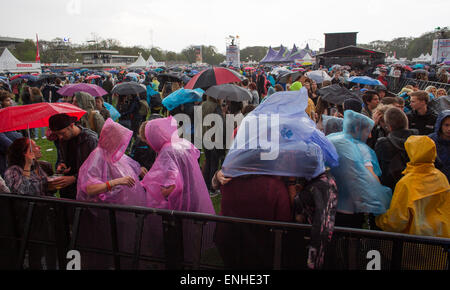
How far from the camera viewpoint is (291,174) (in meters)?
1.98

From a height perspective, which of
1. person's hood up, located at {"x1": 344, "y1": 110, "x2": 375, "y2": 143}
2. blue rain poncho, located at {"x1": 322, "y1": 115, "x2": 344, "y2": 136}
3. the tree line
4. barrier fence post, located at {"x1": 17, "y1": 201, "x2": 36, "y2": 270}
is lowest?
barrier fence post, located at {"x1": 17, "y1": 201, "x2": 36, "y2": 270}

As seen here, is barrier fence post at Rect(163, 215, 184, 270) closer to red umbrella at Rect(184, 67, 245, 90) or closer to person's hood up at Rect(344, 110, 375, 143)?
person's hood up at Rect(344, 110, 375, 143)

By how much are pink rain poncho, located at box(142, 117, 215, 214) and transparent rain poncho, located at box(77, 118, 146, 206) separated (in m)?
0.20

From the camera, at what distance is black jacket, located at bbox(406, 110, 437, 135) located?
471 cm

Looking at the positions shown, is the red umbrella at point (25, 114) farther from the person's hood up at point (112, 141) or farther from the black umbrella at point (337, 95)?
Answer: the black umbrella at point (337, 95)

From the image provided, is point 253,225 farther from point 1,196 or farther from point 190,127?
point 190,127

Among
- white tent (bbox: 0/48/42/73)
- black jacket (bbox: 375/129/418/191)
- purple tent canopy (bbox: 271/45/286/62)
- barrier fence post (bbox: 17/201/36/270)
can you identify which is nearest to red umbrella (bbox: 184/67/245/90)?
black jacket (bbox: 375/129/418/191)

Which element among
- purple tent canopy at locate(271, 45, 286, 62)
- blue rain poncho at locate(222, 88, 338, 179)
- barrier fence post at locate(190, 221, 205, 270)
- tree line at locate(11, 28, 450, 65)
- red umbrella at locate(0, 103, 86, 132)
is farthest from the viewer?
tree line at locate(11, 28, 450, 65)

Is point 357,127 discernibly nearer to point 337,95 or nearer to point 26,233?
point 337,95

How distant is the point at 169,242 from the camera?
237 centimetres

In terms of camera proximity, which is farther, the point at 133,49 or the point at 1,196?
the point at 133,49

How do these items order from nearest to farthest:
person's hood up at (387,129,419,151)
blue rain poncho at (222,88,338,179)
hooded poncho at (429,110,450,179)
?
blue rain poncho at (222,88,338,179), person's hood up at (387,129,419,151), hooded poncho at (429,110,450,179)
